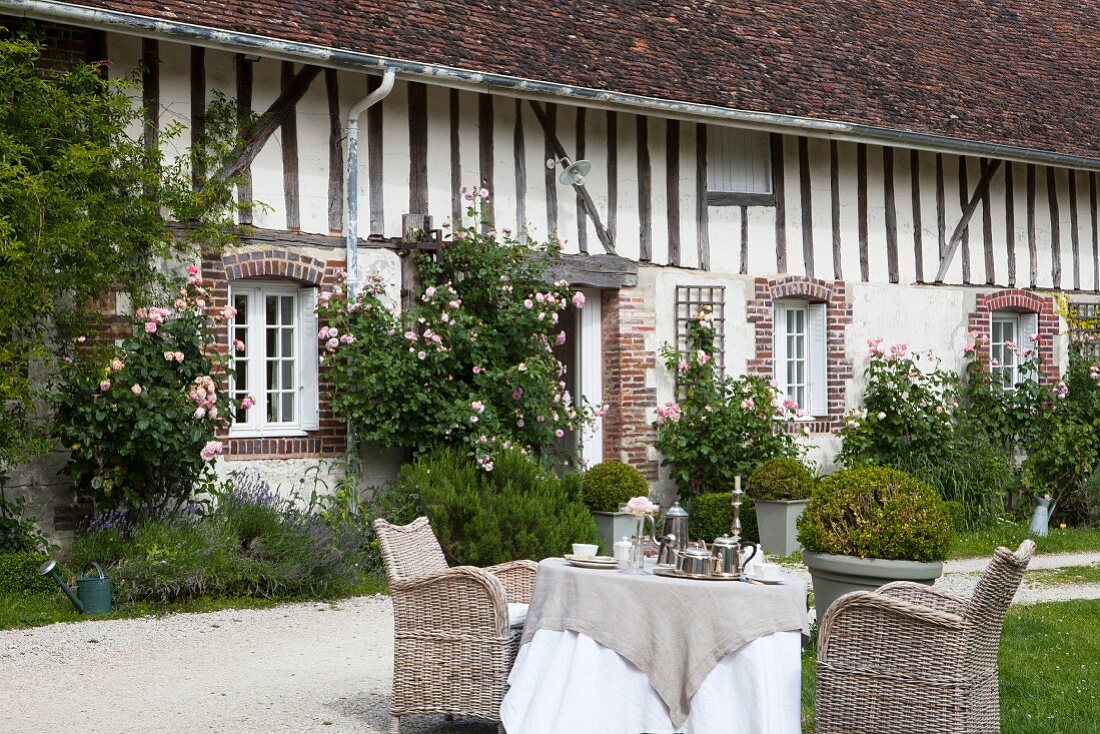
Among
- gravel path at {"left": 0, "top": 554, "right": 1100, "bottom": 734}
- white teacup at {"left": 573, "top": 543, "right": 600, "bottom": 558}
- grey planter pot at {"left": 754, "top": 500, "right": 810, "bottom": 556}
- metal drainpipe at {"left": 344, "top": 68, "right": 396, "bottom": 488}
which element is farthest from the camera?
grey planter pot at {"left": 754, "top": 500, "right": 810, "bottom": 556}

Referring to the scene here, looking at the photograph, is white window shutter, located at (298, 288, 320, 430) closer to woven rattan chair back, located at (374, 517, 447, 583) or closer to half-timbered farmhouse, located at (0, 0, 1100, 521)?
half-timbered farmhouse, located at (0, 0, 1100, 521)

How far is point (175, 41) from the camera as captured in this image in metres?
9.35

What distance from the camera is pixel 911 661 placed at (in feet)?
17.3

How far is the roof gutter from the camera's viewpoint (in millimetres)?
8867

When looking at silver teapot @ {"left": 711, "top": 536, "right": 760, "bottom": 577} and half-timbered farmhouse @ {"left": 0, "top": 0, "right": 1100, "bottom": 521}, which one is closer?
silver teapot @ {"left": 711, "top": 536, "right": 760, "bottom": 577}

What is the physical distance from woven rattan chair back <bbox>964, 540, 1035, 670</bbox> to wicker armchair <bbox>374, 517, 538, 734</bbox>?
1.80 m

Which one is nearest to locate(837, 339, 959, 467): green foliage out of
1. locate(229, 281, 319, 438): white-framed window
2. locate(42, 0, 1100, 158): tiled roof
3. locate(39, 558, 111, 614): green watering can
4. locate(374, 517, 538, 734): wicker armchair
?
locate(42, 0, 1100, 158): tiled roof

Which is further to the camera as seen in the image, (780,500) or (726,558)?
(780,500)

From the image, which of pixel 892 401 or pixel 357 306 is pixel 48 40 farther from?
pixel 892 401

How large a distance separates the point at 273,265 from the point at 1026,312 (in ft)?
28.9

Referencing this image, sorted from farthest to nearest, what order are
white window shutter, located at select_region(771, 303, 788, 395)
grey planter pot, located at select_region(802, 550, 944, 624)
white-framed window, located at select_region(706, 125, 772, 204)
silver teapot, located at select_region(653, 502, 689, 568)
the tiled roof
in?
1. white window shutter, located at select_region(771, 303, 788, 395)
2. white-framed window, located at select_region(706, 125, 772, 204)
3. the tiled roof
4. grey planter pot, located at select_region(802, 550, 944, 624)
5. silver teapot, located at select_region(653, 502, 689, 568)

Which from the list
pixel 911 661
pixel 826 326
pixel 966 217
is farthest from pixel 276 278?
pixel 966 217

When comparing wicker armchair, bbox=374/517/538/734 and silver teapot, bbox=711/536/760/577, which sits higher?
silver teapot, bbox=711/536/760/577

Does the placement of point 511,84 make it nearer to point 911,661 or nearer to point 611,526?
point 611,526
